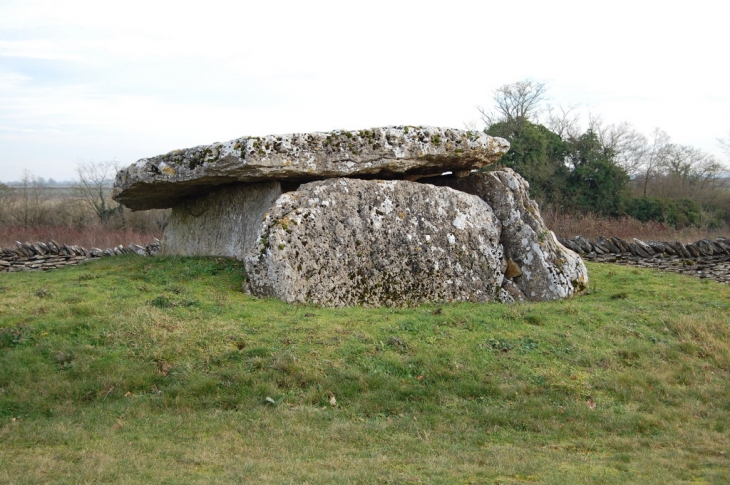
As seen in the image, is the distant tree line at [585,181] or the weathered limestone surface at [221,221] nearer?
the weathered limestone surface at [221,221]

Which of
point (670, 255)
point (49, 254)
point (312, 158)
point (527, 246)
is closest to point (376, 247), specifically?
point (312, 158)

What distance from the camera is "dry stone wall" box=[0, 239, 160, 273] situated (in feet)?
62.4

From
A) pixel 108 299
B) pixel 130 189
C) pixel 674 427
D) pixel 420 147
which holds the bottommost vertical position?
pixel 674 427

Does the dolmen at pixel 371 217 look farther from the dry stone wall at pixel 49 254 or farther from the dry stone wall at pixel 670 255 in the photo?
the dry stone wall at pixel 49 254

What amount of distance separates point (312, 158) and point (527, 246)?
4370mm

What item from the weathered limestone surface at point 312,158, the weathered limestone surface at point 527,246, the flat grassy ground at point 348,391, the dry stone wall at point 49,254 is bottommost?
the flat grassy ground at point 348,391

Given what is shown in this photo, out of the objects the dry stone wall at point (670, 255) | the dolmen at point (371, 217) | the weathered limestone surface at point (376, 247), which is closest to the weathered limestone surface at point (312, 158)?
the dolmen at point (371, 217)

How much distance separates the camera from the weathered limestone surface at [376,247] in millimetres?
11203

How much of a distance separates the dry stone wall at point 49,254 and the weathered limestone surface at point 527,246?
996 cm

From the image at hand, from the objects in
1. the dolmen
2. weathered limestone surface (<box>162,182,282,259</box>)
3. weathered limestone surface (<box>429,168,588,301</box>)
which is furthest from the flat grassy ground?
weathered limestone surface (<box>162,182,282,259</box>)

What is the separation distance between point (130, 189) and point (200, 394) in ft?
23.3

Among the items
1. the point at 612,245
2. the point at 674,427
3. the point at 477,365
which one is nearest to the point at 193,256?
the point at 477,365

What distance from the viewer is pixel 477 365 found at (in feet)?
28.7

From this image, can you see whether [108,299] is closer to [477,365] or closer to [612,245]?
[477,365]
